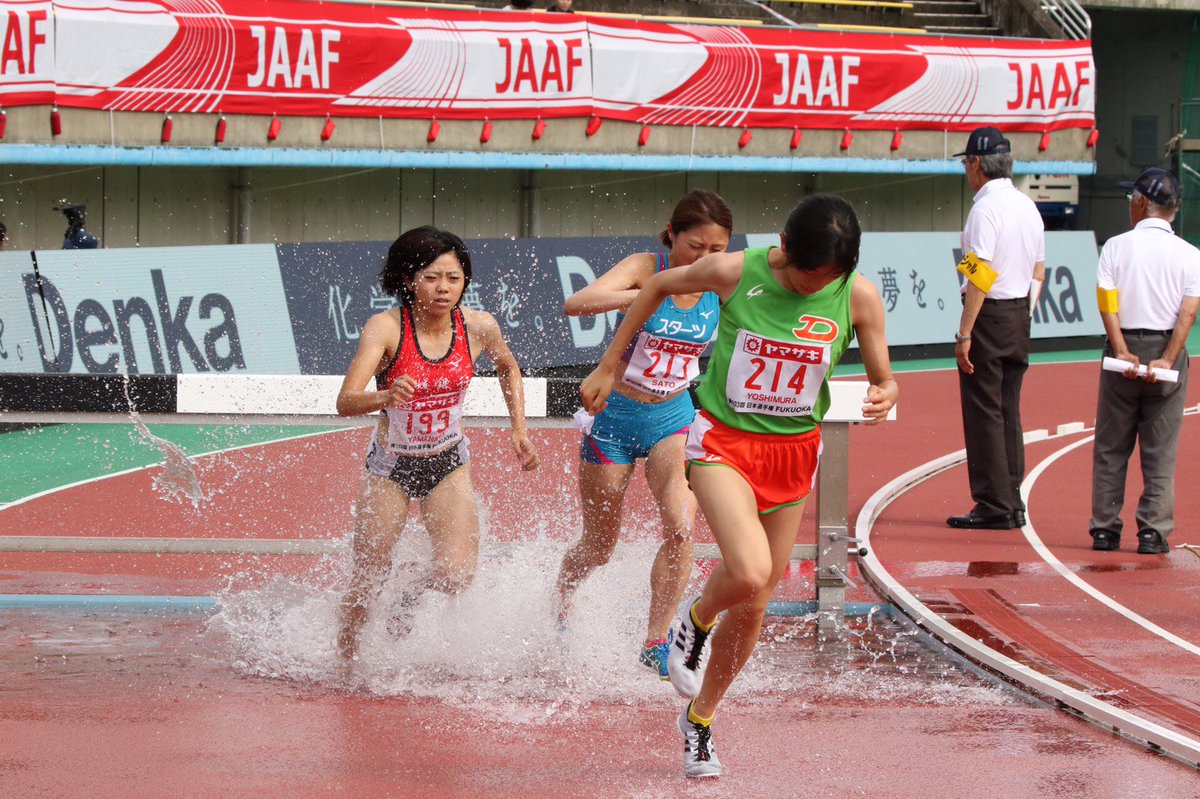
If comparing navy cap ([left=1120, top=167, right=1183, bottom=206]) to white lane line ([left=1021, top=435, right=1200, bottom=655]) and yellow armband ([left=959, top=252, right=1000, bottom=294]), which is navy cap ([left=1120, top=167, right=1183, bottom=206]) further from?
white lane line ([left=1021, top=435, right=1200, bottom=655])

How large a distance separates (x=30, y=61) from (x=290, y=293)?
4.21 meters

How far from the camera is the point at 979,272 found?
10211mm

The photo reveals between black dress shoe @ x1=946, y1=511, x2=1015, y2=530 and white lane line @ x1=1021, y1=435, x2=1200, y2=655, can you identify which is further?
black dress shoe @ x1=946, y1=511, x2=1015, y2=530

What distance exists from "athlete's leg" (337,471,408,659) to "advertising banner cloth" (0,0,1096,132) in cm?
1225

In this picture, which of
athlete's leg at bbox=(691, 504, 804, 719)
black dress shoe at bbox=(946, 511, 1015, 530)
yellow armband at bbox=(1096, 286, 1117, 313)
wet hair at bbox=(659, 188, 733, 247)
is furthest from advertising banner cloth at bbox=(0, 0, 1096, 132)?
athlete's leg at bbox=(691, 504, 804, 719)

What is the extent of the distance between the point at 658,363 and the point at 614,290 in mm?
406

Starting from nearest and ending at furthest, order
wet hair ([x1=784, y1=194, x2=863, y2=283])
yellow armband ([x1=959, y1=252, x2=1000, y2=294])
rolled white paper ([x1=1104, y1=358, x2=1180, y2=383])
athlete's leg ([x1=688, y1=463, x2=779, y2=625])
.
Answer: wet hair ([x1=784, y1=194, x2=863, y2=283])
athlete's leg ([x1=688, y1=463, x2=779, y2=625])
rolled white paper ([x1=1104, y1=358, x2=1180, y2=383])
yellow armband ([x1=959, y1=252, x2=1000, y2=294])

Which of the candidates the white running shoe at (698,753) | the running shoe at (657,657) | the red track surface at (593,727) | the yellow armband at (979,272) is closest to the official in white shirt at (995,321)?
the yellow armband at (979,272)

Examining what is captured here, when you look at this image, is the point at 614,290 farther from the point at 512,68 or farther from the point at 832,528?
the point at 512,68

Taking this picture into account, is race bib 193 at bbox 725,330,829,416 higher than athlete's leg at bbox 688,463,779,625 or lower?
higher

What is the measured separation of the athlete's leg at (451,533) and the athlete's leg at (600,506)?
511 mm

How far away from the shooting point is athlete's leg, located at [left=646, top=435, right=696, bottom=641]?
6.68 metres

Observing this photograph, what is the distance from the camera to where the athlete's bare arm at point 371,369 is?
615cm

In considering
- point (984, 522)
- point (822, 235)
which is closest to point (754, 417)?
point (822, 235)
